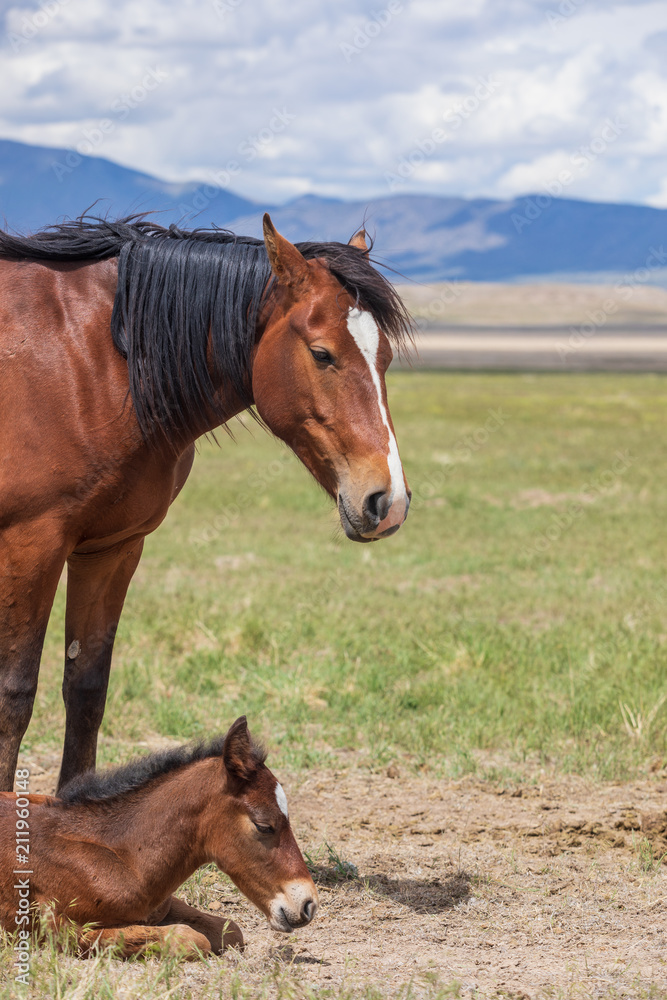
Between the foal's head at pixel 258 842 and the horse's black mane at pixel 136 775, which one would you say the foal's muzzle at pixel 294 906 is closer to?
the foal's head at pixel 258 842

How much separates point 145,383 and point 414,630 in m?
5.04

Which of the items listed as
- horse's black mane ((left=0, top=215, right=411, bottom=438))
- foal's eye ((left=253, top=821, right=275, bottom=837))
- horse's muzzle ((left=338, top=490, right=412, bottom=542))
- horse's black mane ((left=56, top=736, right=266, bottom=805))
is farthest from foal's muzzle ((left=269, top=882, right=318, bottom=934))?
horse's black mane ((left=0, top=215, right=411, bottom=438))

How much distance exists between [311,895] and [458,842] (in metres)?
1.70

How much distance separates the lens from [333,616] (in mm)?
8930

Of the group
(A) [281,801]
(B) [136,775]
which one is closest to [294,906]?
(A) [281,801]

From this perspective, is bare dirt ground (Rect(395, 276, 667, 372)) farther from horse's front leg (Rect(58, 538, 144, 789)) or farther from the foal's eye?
the foal's eye

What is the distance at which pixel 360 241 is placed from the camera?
4273 millimetres

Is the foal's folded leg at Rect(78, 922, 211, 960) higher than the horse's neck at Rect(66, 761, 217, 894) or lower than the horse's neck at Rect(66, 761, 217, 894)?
lower

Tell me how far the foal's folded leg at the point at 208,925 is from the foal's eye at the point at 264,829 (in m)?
0.54

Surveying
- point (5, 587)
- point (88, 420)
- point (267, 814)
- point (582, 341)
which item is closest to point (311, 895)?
point (267, 814)

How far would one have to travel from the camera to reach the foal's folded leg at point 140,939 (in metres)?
3.54

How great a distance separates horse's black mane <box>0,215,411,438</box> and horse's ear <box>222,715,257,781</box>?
4.26 feet

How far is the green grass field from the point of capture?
6352 mm

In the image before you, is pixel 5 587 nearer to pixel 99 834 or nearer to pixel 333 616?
pixel 99 834
